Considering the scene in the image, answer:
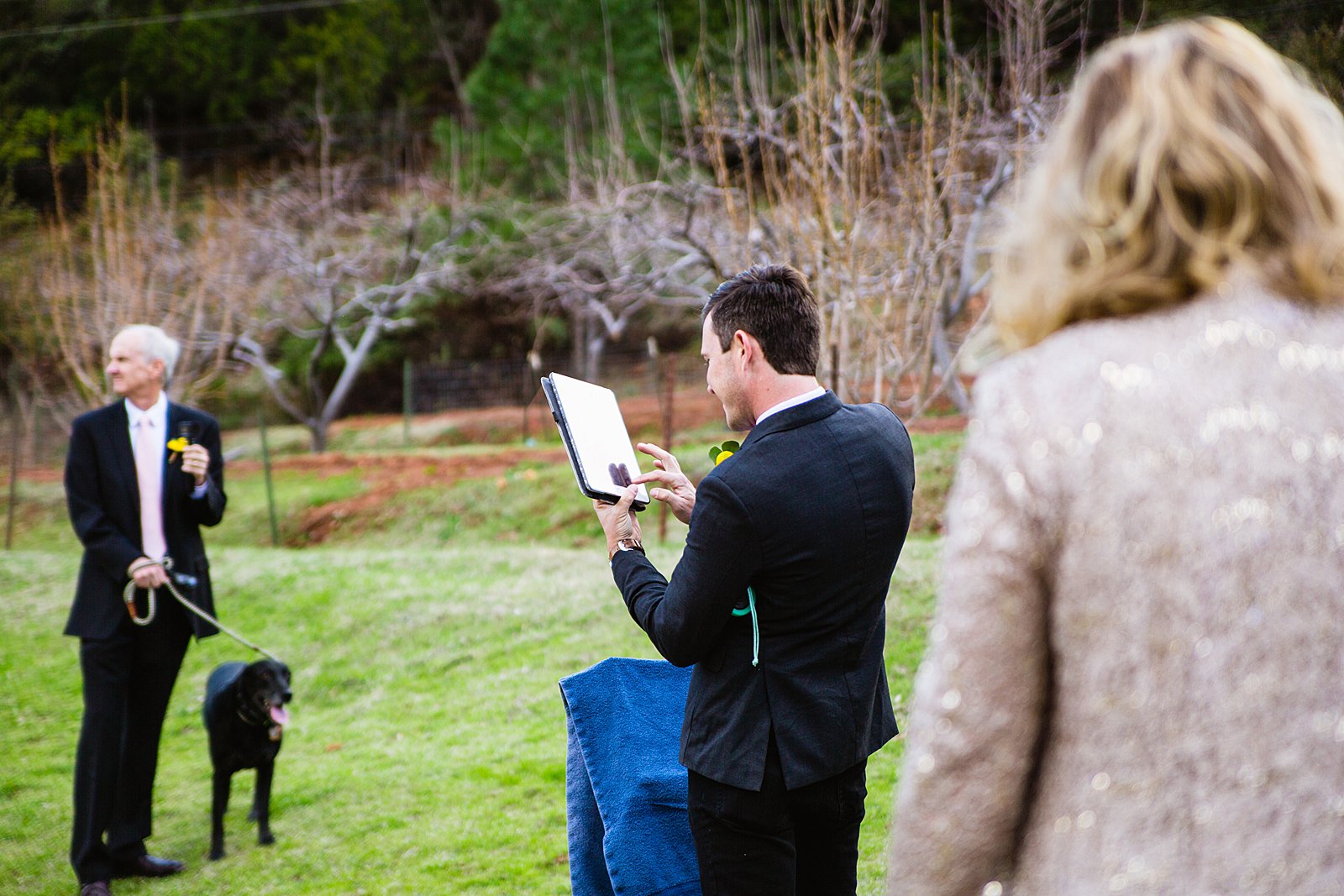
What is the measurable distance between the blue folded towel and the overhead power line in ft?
103

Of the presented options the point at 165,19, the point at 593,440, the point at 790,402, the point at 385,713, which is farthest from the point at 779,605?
the point at 165,19

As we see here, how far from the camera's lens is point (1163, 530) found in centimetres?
102

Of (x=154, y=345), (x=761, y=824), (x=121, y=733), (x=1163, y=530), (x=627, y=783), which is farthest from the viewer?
(x=154, y=345)

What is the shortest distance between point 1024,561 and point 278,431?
29.2m

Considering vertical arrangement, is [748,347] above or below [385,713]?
above

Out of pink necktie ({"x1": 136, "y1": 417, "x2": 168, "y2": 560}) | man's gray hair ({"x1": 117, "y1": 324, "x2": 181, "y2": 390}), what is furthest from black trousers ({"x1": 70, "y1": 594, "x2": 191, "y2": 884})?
man's gray hair ({"x1": 117, "y1": 324, "x2": 181, "y2": 390})

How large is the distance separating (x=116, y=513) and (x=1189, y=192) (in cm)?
449

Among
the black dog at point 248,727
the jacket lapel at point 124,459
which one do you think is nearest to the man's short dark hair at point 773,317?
the jacket lapel at point 124,459

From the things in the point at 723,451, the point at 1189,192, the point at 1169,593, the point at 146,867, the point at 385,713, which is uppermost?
the point at 1189,192

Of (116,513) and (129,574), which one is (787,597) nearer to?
(129,574)

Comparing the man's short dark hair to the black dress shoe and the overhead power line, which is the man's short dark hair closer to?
the black dress shoe

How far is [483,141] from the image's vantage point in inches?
1121

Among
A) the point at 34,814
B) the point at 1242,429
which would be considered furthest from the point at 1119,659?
the point at 34,814

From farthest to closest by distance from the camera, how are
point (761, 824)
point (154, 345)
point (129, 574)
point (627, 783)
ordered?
point (154, 345) → point (129, 574) → point (627, 783) → point (761, 824)
